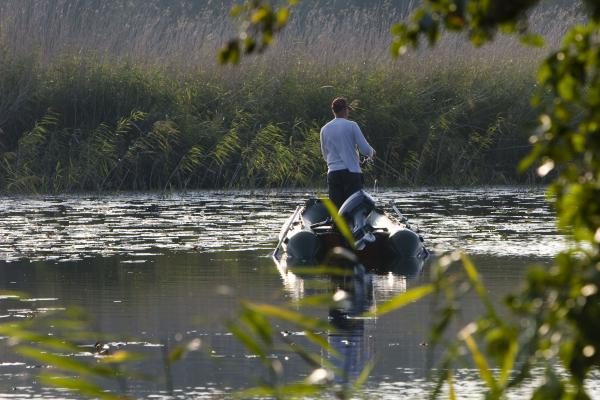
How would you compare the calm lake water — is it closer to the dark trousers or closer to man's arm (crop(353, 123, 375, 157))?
the dark trousers

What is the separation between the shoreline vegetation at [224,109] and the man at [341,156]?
27.7 feet

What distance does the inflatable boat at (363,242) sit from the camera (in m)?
15.2

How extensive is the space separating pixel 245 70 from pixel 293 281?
497 inches

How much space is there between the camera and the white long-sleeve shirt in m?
16.4

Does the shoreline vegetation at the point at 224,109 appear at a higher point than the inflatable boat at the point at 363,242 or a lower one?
higher

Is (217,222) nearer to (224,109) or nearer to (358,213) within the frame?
(358,213)

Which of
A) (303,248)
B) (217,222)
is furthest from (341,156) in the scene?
(217,222)

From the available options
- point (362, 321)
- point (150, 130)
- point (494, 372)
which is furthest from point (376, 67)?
point (494, 372)

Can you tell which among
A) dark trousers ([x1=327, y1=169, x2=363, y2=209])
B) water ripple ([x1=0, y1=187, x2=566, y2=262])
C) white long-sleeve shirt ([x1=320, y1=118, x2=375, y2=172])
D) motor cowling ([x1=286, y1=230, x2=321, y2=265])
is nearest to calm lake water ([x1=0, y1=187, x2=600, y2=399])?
water ripple ([x1=0, y1=187, x2=566, y2=262])

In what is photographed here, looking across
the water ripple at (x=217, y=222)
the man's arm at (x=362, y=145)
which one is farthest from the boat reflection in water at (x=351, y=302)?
the water ripple at (x=217, y=222)

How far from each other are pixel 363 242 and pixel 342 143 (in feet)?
4.81

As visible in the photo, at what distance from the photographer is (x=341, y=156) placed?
16484 millimetres

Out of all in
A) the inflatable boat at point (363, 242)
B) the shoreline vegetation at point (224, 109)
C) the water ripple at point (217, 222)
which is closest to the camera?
the inflatable boat at point (363, 242)

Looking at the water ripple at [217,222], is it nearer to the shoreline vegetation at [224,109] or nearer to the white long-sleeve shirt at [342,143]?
the shoreline vegetation at [224,109]
